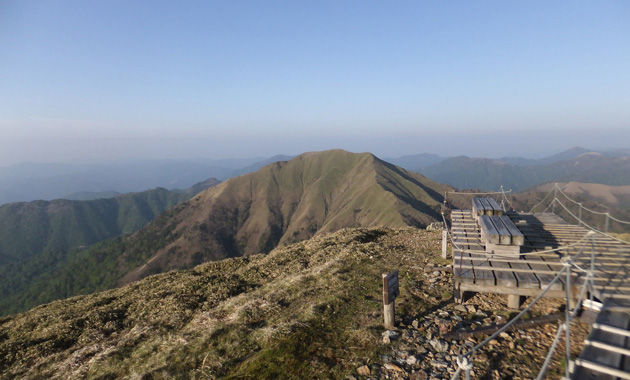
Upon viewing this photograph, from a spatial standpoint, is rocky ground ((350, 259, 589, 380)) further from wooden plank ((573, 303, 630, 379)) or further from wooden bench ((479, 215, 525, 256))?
wooden bench ((479, 215, 525, 256))

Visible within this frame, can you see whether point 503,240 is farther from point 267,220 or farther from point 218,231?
point 267,220

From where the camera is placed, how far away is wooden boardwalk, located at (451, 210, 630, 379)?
5.90 m

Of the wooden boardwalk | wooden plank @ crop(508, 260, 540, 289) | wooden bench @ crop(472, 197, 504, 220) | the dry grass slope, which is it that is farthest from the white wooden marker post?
the dry grass slope

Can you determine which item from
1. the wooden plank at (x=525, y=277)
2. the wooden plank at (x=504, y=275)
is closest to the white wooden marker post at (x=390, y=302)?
the wooden plank at (x=504, y=275)

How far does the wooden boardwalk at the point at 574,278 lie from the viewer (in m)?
5.90

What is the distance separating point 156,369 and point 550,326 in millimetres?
10802

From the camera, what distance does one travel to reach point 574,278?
27.6ft

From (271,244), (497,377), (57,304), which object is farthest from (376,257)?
(271,244)

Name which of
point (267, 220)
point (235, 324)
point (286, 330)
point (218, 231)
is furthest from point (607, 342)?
point (267, 220)

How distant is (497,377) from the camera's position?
636cm

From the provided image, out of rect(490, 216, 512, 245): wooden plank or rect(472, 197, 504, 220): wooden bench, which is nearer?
rect(490, 216, 512, 245): wooden plank

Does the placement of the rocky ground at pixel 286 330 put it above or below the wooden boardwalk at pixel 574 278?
below

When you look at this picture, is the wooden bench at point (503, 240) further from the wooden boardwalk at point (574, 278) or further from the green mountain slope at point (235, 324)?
the green mountain slope at point (235, 324)

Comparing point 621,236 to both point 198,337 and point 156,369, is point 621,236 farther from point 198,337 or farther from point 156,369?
point 156,369
